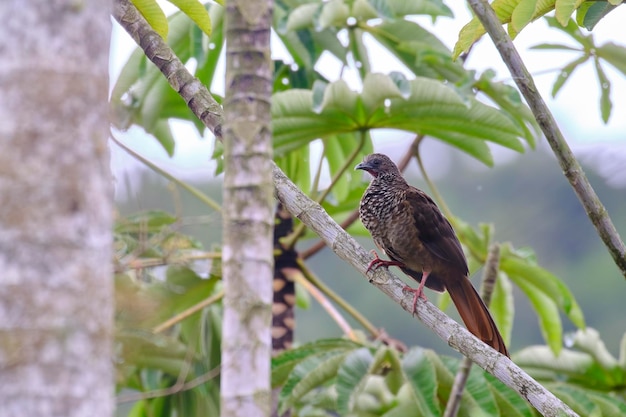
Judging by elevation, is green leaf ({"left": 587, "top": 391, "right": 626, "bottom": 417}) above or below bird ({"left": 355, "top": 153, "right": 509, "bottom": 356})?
below

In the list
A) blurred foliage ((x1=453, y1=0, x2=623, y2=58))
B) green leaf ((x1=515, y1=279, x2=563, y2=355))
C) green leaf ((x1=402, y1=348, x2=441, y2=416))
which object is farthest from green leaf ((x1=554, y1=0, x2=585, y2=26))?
green leaf ((x1=515, y1=279, x2=563, y2=355))

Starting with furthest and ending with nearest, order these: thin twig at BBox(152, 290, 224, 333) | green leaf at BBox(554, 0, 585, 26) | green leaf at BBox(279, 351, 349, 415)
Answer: thin twig at BBox(152, 290, 224, 333) → green leaf at BBox(279, 351, 349, 415) → green leaf at BBox(554, 0, 585, 26)

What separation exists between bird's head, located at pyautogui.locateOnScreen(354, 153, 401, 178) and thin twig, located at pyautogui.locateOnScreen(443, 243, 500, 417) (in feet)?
2.08

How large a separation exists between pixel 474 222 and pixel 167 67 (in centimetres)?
1475

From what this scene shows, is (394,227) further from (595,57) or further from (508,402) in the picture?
(595,57)

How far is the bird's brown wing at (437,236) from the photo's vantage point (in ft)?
10.9

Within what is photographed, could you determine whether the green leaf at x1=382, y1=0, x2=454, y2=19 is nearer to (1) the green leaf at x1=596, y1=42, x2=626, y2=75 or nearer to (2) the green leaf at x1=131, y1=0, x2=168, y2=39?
(1) the green leaf at x1=596, y1=42, x2=626, y2=75

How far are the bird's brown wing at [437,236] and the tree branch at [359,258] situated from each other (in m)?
0.73

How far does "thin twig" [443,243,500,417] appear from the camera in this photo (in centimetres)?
325

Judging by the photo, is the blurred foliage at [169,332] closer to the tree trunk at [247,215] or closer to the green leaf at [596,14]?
the green leaf at [596,14]

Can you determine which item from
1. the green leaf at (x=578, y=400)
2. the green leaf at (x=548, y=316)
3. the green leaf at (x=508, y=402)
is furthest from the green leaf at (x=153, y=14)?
the green leaf at (x=548, y=316)

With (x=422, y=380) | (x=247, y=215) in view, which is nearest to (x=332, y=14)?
(x=422, y=380)

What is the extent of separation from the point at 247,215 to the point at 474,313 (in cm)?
174

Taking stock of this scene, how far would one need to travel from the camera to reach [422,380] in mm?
3395
